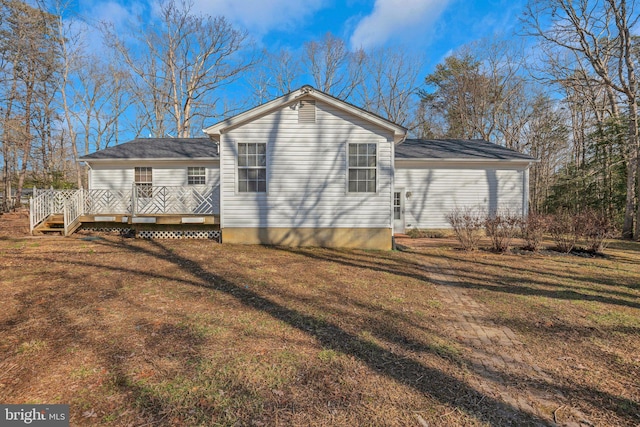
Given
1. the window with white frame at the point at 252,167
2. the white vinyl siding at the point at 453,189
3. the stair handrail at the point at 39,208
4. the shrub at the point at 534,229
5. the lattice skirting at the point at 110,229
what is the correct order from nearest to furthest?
the shrub at the point at 534,229
the window with white frame at the point at 252,167
the stair handrail at the point at 39,208
the lattice skirting at the point at 110,229
the white vinyl siding at the point at 453,189

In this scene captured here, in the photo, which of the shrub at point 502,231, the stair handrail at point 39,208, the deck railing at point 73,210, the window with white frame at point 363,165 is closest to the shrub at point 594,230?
the shrub at point 502,231

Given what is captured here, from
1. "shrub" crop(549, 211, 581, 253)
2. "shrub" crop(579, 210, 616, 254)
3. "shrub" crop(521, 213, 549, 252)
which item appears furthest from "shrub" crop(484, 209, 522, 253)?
"shrub" crop(579, 210, 616, 254)

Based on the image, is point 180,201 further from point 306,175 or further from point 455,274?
point 455,274

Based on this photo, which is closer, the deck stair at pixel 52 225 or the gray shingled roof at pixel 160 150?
the deck stair at pixel 52 225

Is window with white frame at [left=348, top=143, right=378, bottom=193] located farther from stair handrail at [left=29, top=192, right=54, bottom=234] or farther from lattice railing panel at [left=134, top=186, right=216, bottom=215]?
stair handrail at [left=29, top=192, right=54, bottom=234]

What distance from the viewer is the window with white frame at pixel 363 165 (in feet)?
31.6

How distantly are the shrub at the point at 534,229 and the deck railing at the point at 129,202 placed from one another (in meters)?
10.6

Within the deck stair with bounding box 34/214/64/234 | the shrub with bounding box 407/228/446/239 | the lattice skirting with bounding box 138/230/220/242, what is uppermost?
the deck stair with bounding box 34/214/64/234

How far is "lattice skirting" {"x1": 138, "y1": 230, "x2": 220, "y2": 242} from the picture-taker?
10711mm

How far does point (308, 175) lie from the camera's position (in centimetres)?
960

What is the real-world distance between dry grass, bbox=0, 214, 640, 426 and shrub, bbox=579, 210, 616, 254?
2636 millimetres

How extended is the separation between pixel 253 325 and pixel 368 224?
6.35 meters

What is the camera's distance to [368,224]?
9.66m

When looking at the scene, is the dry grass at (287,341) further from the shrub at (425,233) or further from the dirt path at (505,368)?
the shrub at (425,233)
